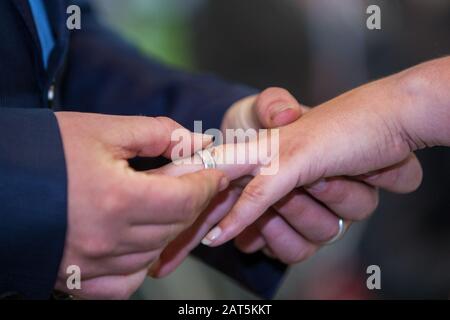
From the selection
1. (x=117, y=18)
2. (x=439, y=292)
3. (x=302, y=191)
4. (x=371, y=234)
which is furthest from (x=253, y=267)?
(x=117, y=18)

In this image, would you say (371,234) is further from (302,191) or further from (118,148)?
(118,148)

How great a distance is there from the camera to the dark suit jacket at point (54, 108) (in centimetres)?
41

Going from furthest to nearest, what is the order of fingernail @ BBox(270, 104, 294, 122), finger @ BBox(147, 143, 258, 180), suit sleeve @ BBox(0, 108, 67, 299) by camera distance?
fingernail @ BBox(270, 104, 294, 122), finger @ BBox(147, 143, 258, 180), suit sleeve @ BBox(0, 108, 67, 299)

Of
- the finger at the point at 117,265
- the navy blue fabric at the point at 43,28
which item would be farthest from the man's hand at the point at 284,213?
the navy blue fabric at the point at 43,28

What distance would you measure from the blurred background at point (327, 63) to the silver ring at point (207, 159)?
0.21 m

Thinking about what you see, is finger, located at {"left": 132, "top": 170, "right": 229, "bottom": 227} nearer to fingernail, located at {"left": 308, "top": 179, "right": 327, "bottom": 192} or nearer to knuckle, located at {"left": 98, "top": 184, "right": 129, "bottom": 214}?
knuckle, located at {"left": 98, "top": 184, "right": 129, "bottom": 214}

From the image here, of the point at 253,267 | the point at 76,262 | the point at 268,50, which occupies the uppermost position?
the point at 268,50

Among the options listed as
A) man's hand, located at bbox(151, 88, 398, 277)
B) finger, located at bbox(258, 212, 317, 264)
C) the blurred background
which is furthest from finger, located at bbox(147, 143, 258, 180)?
the blurred background

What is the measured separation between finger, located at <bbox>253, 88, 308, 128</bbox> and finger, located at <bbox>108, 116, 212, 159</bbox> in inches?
4.8

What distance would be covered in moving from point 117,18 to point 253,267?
0.58m

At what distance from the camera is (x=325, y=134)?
57cm

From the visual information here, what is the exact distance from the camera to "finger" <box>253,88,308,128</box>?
618 mm

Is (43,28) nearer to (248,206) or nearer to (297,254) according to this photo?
(248,206)
